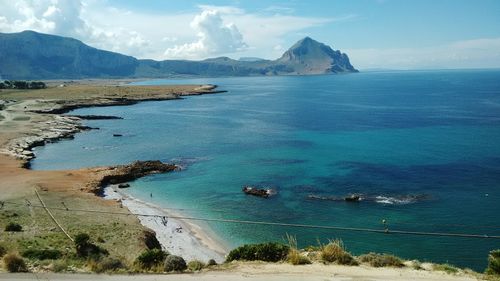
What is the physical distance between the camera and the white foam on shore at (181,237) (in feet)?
110

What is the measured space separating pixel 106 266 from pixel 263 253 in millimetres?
7145

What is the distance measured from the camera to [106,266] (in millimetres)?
18375

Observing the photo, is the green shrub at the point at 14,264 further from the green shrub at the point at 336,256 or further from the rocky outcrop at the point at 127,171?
the rocky outcrop at the point at 127,171

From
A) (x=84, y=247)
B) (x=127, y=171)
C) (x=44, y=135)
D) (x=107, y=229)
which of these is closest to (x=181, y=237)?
(x=107, y=229)

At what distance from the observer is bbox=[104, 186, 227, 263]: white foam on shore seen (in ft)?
110

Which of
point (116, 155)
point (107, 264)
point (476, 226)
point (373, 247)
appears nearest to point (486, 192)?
point (476, 226)

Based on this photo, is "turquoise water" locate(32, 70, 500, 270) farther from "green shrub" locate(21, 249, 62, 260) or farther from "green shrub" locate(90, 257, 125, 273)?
"green shrub" locate(90, 257, 125, 273)

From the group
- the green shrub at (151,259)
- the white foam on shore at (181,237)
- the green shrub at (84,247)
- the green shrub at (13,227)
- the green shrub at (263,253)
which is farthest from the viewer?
the white foam on shore at (181,237)

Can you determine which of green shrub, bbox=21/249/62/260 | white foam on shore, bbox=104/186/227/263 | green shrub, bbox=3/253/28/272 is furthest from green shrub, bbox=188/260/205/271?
white foam on shore, bbox=104/186/227/263

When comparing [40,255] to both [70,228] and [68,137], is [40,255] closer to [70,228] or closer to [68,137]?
[70,228]

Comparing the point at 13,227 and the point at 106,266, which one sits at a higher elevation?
the point at 106,266

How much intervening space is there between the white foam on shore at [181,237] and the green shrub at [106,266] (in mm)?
13671

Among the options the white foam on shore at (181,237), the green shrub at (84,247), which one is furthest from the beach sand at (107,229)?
the green shrub at (84,247)

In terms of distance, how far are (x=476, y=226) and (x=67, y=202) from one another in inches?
1487
